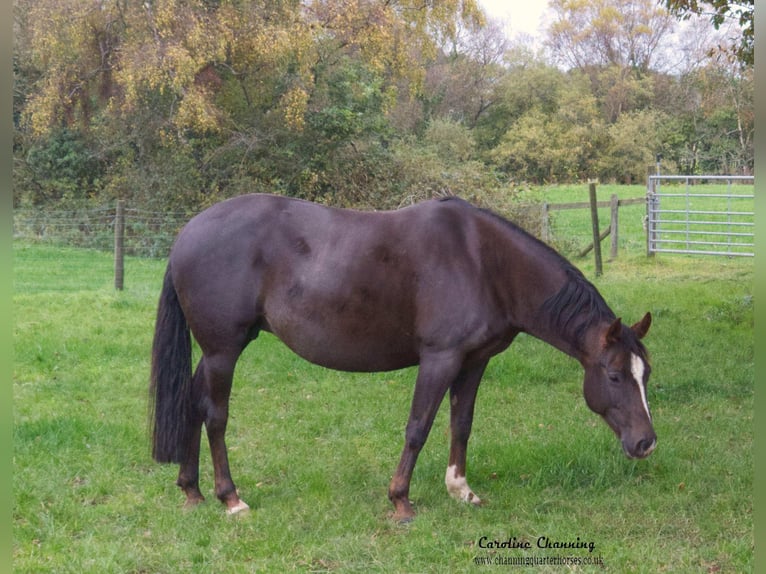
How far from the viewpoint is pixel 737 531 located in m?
3.86

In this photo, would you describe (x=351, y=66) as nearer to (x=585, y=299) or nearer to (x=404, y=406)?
(x=404, y=406)

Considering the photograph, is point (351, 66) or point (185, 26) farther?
→ point (351, 66)

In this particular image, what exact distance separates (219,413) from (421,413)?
121 cm

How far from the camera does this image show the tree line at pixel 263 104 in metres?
14.3

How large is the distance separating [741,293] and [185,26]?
34.7 ft

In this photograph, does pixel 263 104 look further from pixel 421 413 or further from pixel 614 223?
pixel 421 413

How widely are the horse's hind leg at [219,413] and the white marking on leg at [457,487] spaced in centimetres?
122

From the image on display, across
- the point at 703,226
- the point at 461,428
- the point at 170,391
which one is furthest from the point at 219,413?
the point at 703,226

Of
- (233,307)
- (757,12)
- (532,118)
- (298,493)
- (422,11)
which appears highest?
(422,11)

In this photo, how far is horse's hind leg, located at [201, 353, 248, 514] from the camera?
431cm

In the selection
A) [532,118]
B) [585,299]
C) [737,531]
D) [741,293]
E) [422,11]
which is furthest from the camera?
[532,118]

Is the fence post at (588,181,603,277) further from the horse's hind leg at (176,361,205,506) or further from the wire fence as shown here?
the horse's hind leg at (176,361,205,506)

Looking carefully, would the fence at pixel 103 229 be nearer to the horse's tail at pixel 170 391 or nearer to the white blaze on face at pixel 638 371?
the horse's tail at pixel 170 391

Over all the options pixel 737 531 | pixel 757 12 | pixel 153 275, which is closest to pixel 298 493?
pixel 737 531
